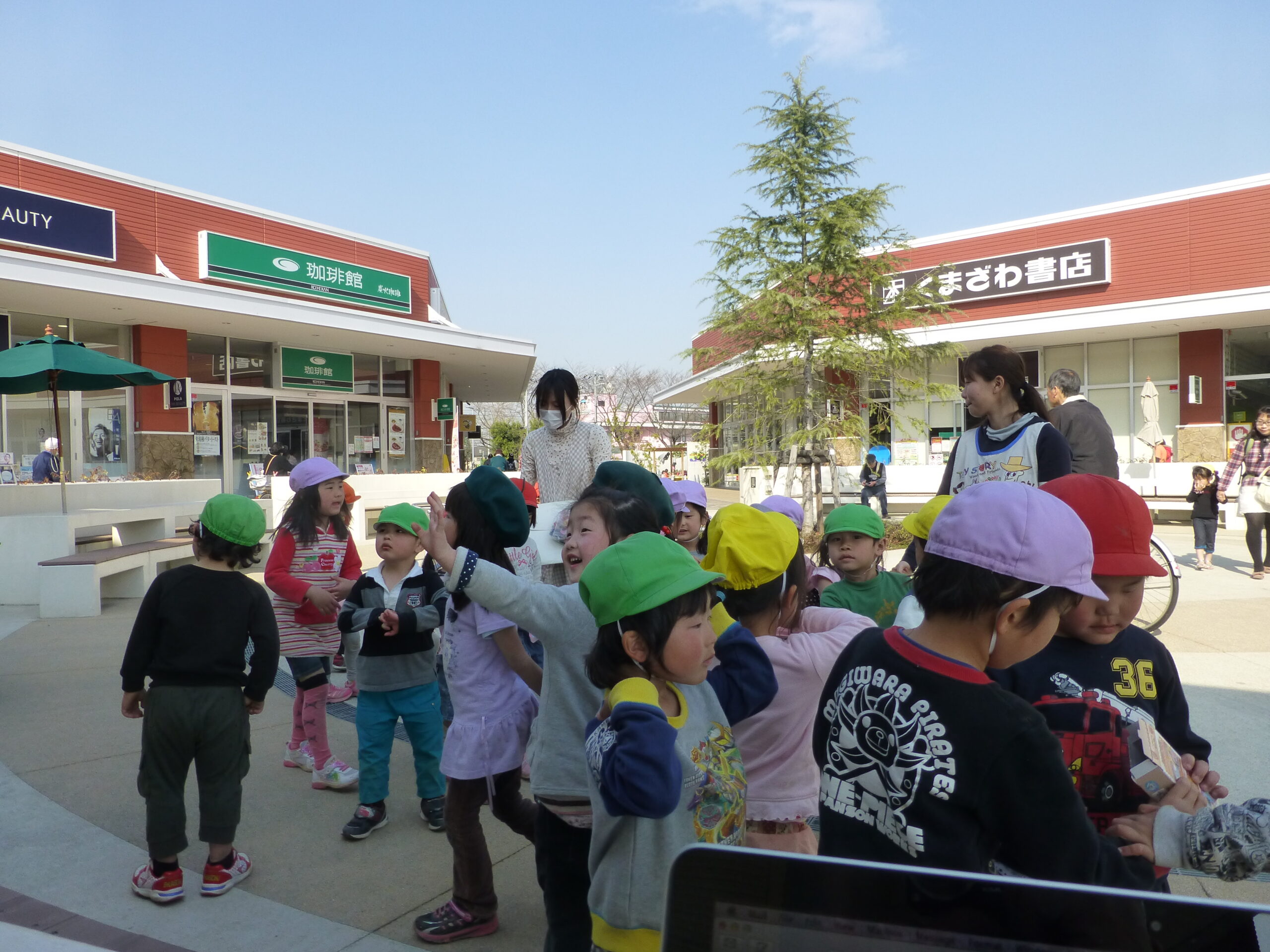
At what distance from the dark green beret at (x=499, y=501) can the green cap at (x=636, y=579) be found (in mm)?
942

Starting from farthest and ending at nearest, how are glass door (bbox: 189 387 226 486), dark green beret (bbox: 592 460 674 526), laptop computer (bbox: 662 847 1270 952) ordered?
1. glass door (bbox: 189 387 226 486)
2. dark green beret (bbox: 592 460 674 526)
3. laptop computer (bbox: 662 847 1270 952)

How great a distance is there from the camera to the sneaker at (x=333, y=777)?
420cm

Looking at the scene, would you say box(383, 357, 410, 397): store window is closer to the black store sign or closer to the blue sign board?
the blue sign board

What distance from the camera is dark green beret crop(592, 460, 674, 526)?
2928 mm

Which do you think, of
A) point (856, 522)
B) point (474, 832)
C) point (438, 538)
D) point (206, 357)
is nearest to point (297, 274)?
point (206, 357)

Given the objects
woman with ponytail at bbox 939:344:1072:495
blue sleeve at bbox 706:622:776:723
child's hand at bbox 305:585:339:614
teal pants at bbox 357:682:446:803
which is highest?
woman with ponytail at bbox 939:344:1072:495

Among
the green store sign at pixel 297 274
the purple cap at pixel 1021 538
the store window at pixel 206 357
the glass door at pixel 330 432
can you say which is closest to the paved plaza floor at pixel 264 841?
the purple cap at pixel 1021 538

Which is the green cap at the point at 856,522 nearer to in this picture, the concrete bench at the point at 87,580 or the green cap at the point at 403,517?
the green cap at the point at 403,517

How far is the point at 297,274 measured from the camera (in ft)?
61.9


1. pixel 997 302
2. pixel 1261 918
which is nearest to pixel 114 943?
pixel 1261 918

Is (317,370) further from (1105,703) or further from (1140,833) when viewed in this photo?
(1140,833)

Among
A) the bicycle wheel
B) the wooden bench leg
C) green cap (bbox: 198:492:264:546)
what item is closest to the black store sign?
the bicycle wheel

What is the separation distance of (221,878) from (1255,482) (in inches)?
393

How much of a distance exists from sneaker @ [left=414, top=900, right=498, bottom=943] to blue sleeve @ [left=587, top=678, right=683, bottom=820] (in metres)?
1.52
